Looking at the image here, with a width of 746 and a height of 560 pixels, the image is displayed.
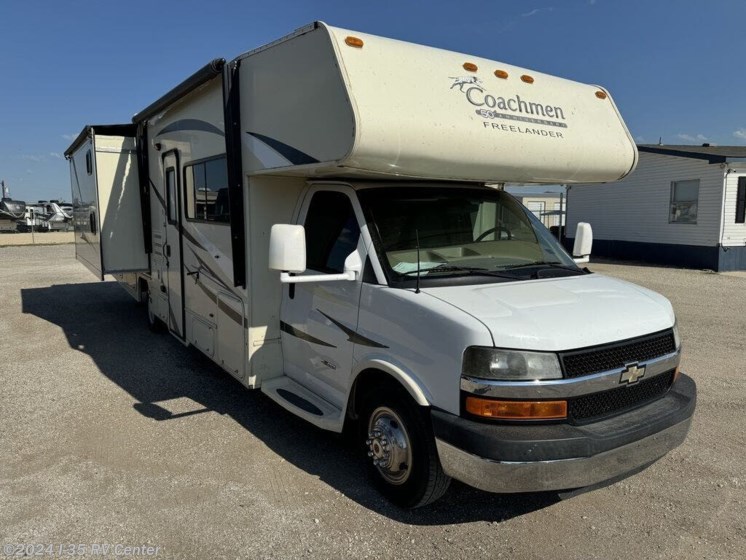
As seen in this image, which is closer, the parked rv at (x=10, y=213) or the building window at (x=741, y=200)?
the building window at (x=741, y=200)

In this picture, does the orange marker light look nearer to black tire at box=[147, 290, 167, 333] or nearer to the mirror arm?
the mirror arm

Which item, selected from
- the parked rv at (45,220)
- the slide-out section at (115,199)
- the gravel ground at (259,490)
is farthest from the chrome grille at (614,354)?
the parked rv at (45,220)

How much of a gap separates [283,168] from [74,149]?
646cm

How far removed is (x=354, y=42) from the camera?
3.40 metres

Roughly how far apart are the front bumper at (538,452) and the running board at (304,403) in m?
1.08

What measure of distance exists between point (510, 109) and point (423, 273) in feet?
4.39

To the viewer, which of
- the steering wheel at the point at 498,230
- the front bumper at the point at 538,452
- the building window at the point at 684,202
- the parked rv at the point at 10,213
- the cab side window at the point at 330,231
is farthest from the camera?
the parked rv at the point at 10,213

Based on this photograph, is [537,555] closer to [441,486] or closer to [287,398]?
[441,486]

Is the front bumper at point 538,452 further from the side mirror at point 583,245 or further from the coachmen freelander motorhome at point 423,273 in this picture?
the side mirror at point 583,245

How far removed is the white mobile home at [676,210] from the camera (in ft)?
52.8

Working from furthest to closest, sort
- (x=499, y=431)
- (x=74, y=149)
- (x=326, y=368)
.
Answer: (x=74, y=149)
(x=326, y=368)
(x=499, y=431)

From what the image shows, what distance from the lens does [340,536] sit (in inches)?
127

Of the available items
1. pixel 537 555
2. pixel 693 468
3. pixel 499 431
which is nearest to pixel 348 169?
pixel 499 431


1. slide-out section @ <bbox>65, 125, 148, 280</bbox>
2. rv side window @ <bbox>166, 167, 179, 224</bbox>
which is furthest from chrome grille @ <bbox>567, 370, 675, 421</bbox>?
slide-out section @ <bbox>65, 125, 148, 280</bbox>
